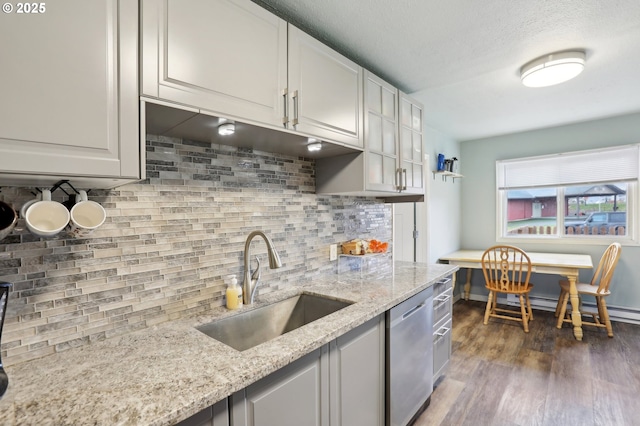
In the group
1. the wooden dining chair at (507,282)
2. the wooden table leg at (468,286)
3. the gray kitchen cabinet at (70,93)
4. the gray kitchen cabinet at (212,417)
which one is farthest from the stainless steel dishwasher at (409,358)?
the wooden table leg at (468,286)

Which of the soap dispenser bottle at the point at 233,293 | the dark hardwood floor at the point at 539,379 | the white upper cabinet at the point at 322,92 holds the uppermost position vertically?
the white upper cabinet at the point at 322,92

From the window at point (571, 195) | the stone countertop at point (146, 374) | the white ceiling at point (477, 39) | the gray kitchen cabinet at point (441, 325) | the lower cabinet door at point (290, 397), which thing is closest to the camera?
the stone countertop at point (146, 374)

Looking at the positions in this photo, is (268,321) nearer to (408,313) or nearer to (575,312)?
(408,313)

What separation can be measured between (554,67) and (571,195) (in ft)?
8.67

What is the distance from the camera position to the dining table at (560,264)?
310 centimetres

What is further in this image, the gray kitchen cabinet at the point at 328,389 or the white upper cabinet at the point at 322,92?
the white upper cabinet at the point at 322,92

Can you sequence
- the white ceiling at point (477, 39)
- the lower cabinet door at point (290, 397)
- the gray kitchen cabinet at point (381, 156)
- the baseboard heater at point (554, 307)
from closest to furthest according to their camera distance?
1. the lower cabinet door at point (290, 397)
2. the white ceiling at point (477, 39)
3. the gray kitchen cabinet at point (381, 156)
4. the baseboard heater at point (554, 307)

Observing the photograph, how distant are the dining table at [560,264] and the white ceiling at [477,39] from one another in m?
1.70

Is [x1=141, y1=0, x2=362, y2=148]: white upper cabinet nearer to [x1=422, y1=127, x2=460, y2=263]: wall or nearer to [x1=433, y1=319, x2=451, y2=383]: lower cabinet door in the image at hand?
[x1=433, y1=319, x2=451, y2=383]: lower cabinet door

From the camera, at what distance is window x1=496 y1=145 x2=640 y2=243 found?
12.0 ft

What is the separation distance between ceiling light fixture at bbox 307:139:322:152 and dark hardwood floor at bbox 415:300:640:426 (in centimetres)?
179

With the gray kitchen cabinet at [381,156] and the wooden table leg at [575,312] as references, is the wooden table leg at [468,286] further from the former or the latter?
the gray kitchen cabinet at [381,156]

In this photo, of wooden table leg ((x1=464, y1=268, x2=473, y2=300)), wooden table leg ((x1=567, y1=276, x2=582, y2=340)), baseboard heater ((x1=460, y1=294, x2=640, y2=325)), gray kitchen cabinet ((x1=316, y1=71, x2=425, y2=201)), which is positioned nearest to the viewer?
gray kitchen cabinet ((x1=316, y1=71, x2=425, y2=201))

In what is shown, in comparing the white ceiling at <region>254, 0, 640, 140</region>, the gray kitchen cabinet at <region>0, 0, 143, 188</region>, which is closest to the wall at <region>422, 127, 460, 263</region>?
the white ceiling at <region>254, 0, 640, 140</region>
